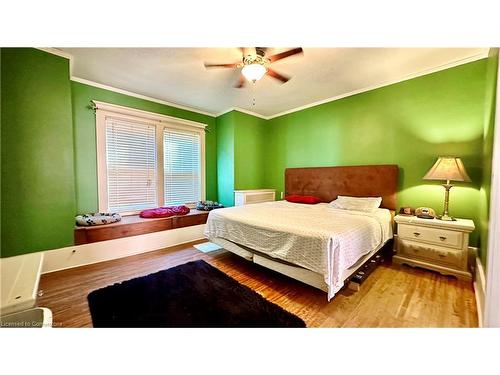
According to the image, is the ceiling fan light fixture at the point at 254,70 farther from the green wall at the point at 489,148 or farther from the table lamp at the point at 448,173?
the table lamp at the point at 448,173

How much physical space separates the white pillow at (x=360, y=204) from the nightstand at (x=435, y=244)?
1.01 feet

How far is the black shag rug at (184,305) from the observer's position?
4.61 ft

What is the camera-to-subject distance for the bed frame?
1.79 metres

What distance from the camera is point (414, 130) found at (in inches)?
99.7

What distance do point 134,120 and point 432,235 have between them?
4.62m

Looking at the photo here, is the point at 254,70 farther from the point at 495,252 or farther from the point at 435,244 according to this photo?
the point at 435,244

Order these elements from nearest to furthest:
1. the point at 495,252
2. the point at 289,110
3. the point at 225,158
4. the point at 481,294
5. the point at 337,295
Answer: the point at 495,252
the point at 481,294
the point at 337,295
the point at 289,110
the point at 225,158

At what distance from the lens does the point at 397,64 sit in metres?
2.27

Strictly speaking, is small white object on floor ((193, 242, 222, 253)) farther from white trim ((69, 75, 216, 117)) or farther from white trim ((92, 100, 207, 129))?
white trim ((69, 75, 216, 117))

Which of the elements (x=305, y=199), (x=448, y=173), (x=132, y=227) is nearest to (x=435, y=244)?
(x=448, y=173)

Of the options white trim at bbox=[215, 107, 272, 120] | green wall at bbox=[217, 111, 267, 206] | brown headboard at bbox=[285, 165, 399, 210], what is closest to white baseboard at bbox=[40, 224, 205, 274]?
green wall at bbox=[217, 111, 267, 206]

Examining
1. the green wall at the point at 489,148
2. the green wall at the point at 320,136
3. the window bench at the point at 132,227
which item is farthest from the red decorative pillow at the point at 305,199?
the green wall at the point at 489,148

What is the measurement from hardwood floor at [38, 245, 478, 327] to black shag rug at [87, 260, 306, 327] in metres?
0.12
